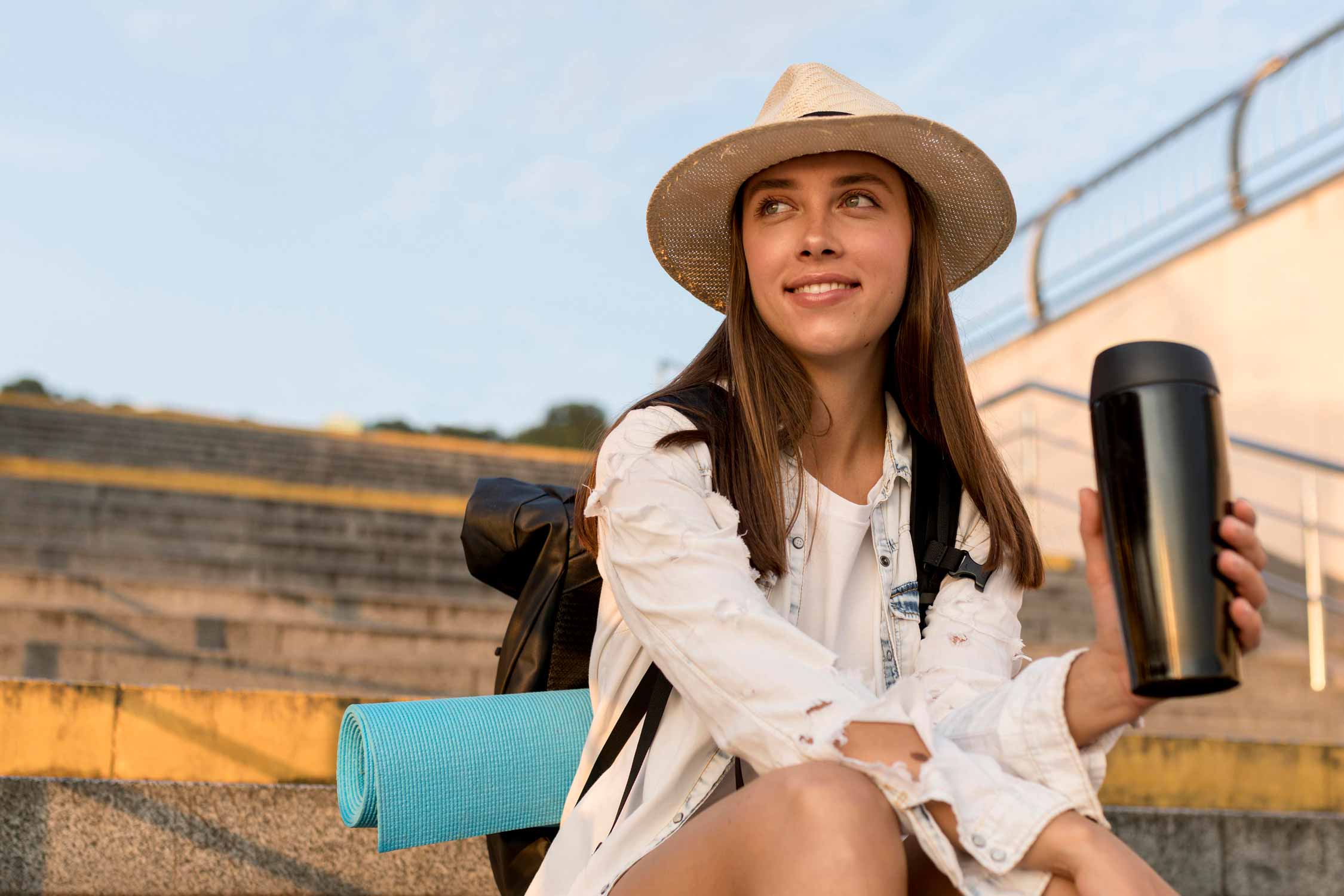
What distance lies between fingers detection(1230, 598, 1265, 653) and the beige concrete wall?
5.03 m

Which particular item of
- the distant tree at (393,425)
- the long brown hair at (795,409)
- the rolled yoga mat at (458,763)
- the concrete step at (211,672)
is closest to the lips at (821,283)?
the long brown hair at (795,409)

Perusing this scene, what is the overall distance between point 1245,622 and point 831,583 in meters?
0.93

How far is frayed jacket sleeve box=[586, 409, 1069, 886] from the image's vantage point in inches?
57.5

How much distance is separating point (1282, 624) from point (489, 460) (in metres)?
5.78

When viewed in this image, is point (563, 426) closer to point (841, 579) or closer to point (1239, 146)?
point (1239, 146)

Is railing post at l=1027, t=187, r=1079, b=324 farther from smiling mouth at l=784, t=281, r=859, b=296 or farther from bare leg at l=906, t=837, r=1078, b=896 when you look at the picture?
bare leg at l=906, t=837, r=1078, b=896

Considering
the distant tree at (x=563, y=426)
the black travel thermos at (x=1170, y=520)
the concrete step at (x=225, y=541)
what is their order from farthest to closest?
the distant tree at (x=563, y=426) → the concrete step at (x=225, y=541) → the black travel thermos at (x=1170, y=520)

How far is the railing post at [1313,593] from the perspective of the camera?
507 centimetres

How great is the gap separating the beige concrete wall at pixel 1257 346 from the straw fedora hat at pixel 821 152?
12.9 ft

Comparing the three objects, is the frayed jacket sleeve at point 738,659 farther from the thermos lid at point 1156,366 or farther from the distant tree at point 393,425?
the distant tree at point 393,425

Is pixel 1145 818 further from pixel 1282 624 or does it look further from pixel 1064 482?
pixel 1064 482

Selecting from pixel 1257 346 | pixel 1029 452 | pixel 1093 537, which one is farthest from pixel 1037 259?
pixel 1093 537

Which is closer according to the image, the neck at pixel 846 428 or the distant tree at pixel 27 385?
the neck at pixel 846 428

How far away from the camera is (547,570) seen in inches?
81.5
